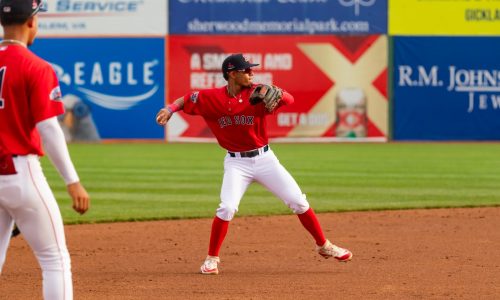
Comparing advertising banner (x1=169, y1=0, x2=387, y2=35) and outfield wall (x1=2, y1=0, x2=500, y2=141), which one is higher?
advertising banner (x1=169, y1=0, x2=387, y2=35)

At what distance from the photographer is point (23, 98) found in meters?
4.82

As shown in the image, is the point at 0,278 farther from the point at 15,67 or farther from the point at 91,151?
the point at 91,151

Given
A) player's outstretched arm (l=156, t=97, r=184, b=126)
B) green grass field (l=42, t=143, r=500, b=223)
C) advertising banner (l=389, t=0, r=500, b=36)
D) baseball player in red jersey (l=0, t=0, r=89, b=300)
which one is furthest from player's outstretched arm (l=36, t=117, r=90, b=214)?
advertising banner (l=389, t=0, r=500, b=36)

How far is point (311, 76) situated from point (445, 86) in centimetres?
362

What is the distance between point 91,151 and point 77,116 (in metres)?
3.98

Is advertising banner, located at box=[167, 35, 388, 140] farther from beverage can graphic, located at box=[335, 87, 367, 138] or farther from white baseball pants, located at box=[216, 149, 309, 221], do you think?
white baseball pants, located at box=[216, 149, 309, 221]

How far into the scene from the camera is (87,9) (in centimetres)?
2788

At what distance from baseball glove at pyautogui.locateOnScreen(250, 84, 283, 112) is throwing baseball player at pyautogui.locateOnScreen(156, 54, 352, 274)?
90mm

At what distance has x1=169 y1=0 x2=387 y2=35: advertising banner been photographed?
2778 cm

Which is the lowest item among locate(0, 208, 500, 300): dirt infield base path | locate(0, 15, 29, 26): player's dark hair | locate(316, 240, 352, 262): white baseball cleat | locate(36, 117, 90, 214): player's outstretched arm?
locate(0, 208, 500, 300): dirt infield base path

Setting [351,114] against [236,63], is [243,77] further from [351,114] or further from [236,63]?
[351,114]

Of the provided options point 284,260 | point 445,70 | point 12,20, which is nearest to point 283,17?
point 445,70

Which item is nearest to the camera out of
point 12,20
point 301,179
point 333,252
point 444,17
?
point 12,20

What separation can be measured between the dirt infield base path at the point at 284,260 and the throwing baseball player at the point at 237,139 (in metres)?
0.52
